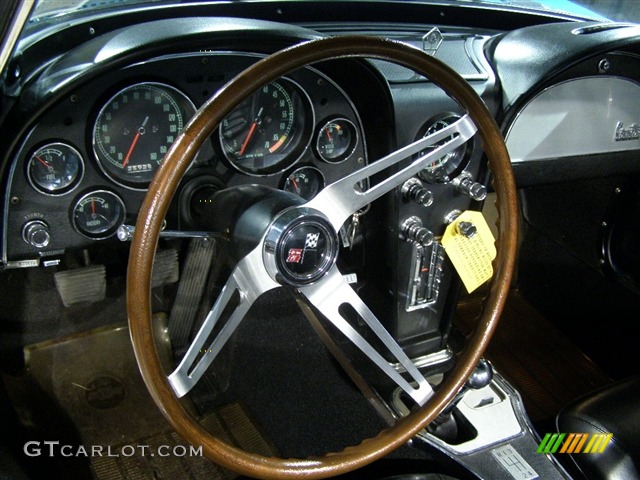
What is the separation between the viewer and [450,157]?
1.74m

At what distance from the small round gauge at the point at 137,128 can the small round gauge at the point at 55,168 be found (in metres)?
0.05

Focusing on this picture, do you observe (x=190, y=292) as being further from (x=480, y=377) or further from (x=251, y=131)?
(x=480, y=377)

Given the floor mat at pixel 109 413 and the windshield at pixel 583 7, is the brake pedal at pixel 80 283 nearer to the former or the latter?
the floor mat at pixel 109 413

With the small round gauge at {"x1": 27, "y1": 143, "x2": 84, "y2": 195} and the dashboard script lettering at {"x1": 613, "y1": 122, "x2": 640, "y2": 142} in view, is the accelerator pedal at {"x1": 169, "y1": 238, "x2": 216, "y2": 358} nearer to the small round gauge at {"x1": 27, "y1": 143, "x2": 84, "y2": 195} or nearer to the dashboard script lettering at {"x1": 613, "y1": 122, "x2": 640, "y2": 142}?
the small round gauge at {"x1": 27, "y1": 143, "x2": 84, "y2": 195}

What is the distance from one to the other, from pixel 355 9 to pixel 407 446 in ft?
4.16

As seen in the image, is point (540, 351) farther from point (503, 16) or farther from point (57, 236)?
point (57, 236)

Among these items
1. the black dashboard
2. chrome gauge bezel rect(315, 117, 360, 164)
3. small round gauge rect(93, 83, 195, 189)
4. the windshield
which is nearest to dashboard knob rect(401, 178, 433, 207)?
the black dashboard

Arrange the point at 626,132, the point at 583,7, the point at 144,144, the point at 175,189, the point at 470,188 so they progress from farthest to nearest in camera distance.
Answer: the point at 583,7, the point at 626,132, the point at 470,188, the point at 144,144, the point at 175,189

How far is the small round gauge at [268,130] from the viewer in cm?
158

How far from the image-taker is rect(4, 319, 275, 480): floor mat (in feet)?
6.37

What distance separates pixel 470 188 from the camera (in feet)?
5.54

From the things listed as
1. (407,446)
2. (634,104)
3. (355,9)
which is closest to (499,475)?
(407,446)

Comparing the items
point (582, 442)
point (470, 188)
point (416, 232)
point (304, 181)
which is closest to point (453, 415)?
point (582, 442)

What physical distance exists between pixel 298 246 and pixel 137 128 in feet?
1.88
